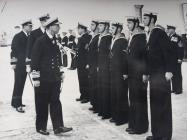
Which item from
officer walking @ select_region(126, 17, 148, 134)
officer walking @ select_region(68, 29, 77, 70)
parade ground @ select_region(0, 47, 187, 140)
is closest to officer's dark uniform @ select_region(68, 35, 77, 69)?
officer walking @ select_region(68, 29, 77, 70)

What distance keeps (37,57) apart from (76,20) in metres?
0.58

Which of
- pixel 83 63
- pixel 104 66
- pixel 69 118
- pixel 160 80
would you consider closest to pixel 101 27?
pixel 104 66

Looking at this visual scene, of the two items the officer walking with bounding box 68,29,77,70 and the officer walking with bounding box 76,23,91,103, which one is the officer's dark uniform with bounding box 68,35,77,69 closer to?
the officer walking with bounding box 68,29,77,70

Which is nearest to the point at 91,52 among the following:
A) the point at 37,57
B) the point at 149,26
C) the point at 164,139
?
the point at 37,57

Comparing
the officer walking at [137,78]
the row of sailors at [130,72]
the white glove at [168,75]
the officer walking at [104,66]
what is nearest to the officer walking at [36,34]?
the row of sailors at [130,72]

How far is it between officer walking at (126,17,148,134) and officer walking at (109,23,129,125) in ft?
0.71

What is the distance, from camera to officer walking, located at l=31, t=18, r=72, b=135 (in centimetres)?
393

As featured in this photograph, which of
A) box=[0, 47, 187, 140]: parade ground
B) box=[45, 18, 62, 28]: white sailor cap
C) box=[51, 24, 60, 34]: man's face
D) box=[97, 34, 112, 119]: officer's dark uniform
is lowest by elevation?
box=[0, 47, 187, 140]: parade ground

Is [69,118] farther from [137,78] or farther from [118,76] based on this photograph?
[137,78]

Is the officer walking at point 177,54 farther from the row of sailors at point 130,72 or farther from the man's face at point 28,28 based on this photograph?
the man's face at point 28,28

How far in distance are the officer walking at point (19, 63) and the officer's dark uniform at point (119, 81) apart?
3.76 ft

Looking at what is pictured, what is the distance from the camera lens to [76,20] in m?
4.03

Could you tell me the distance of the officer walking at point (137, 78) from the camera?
12.4 feet

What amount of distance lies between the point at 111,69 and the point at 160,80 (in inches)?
34.4
